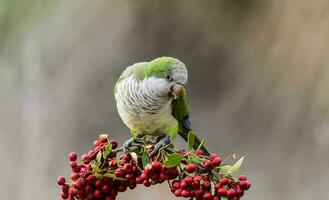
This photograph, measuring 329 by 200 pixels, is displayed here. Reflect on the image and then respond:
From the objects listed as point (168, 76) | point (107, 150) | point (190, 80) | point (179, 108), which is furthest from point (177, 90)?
point (190, 80)

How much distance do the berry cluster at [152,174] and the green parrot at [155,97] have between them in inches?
10.4

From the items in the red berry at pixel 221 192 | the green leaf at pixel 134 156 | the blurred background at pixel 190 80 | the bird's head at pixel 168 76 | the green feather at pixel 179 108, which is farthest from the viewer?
the blurred background at pixel 190 80

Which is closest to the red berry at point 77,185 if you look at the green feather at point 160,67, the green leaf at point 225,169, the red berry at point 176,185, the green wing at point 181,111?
the red berry at point 176,185

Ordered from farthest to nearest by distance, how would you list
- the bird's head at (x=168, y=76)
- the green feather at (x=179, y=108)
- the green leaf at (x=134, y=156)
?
the green feather at (x=179, y=108)
the bird's head at (x=168, y=76)
the green leaf at (x=134, y=156)

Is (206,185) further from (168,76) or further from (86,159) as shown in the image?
(168,76)

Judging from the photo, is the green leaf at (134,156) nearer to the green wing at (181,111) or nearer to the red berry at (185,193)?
the red berry at (185,193)

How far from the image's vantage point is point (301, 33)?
2.36 meters

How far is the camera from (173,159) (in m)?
1.15

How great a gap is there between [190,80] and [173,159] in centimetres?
137

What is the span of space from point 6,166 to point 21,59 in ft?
1.76

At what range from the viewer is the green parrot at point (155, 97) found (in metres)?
1.53

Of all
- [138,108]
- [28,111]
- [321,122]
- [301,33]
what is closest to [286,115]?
[321,122]

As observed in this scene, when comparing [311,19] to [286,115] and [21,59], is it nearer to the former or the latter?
[286,115]

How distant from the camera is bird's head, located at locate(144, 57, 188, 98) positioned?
4.95ft
